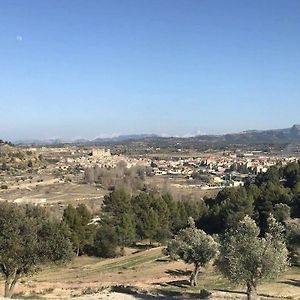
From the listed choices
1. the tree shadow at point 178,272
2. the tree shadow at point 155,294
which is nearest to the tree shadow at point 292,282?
the tree shadow at point 155,294

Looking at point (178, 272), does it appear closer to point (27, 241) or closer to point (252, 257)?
point (252, 257)

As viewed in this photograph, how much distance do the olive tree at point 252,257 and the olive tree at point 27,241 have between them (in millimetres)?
9097

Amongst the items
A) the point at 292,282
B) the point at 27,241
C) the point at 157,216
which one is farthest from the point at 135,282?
the point at 157,216

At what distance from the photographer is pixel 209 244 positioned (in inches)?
1393

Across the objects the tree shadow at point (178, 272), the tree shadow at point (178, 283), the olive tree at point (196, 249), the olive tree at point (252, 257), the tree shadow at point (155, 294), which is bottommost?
A: the tree shadow at point (178, 272)

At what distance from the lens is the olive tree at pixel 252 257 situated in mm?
25297

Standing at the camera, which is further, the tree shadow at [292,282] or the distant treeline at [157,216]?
the distant treeline at [157,216]

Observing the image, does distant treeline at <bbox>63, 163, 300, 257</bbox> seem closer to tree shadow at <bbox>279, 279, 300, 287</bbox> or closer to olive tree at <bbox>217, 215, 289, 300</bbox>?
tree shadow at <bbox>279, 279, 300, 287</bbox>

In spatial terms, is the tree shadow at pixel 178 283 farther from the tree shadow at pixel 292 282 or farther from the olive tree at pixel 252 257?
the olive tree at pixel 252 257

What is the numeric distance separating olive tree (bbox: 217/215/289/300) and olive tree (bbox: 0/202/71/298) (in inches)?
358

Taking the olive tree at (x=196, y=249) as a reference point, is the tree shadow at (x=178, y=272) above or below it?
below

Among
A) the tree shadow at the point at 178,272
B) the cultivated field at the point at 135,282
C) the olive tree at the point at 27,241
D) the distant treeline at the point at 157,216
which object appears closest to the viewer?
the olive tree at the point at 27,241

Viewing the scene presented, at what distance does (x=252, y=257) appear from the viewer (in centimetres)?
2542

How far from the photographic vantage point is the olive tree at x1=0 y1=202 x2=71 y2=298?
2622cm
